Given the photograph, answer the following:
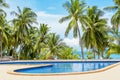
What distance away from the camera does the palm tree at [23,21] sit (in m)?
Answer: 32.6

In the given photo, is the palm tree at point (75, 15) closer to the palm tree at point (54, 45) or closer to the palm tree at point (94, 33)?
the palm tree at point (94, 33)

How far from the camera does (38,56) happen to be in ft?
118

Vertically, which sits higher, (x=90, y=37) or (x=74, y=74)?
(x=90, y=37)

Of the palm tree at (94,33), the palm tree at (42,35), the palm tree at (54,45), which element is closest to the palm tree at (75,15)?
the palm tree at (94,33)

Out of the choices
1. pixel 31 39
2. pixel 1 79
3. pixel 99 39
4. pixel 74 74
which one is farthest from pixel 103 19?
pixel 1 79

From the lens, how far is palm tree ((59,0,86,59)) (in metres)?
27.5

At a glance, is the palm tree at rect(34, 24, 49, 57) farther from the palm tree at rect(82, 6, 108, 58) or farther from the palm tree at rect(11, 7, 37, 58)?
the palm tree at rect(82, 6, 108, 58)

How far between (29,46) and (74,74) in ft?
81.7

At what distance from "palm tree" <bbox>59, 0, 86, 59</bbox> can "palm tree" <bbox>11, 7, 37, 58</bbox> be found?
6.35 meters

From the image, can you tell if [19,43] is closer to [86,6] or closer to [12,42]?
[12,42]

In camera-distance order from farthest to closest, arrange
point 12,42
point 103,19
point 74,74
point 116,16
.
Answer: point 12,42, point 103,19, point 116,16, point 74,74

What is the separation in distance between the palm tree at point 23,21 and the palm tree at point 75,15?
6349mm

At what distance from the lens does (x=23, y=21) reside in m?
32.8

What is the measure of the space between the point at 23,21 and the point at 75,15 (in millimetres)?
8731
